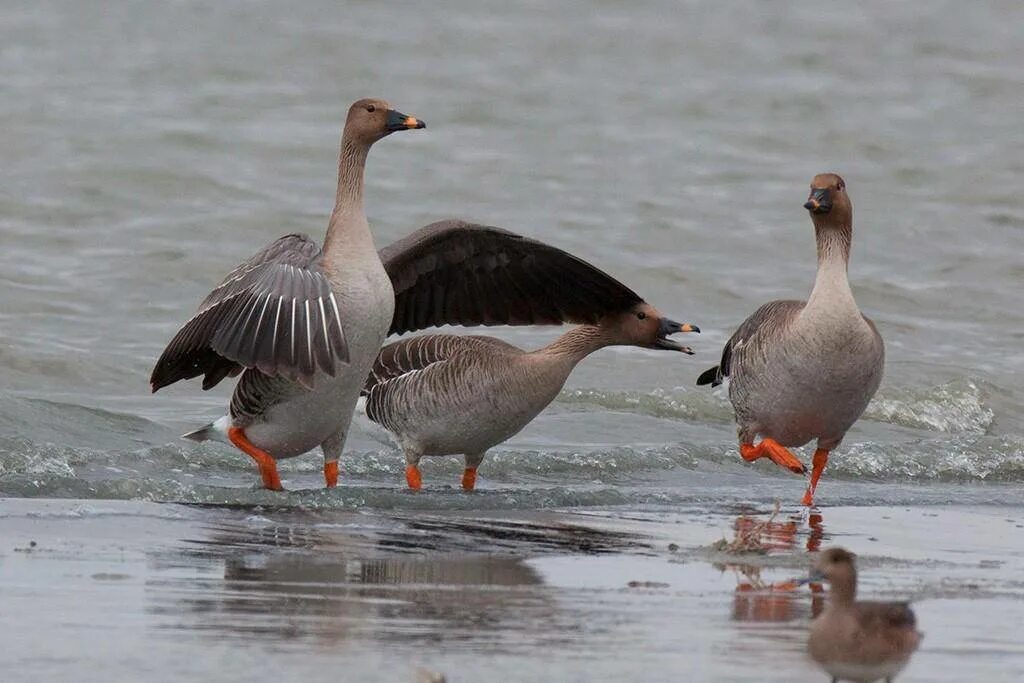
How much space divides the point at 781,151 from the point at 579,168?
3.25 meters

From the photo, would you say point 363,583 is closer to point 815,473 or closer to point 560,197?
point 815,473

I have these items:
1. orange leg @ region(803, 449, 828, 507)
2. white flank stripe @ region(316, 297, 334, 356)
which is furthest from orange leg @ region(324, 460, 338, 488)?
orange leg @ region(803, 449, 828, 507)

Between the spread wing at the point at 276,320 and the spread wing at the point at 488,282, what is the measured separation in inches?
49.1

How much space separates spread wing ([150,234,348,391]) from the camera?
857 centimetres

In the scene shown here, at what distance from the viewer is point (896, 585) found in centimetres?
674

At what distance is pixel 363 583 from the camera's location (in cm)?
648

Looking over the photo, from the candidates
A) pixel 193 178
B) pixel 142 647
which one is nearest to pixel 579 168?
pixel 193 178

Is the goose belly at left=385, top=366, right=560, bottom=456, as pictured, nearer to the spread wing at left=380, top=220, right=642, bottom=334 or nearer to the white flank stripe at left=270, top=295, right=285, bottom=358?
the spread wing at left=380, top=220, right=642, bottom=334

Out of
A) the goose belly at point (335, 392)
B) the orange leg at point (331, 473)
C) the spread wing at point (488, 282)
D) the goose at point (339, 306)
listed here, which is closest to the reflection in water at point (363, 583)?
the goose at point (339, 306)

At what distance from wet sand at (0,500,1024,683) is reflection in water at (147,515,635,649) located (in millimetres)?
15

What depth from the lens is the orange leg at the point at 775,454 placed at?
948 cm

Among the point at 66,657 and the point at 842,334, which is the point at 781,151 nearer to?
the point at 842,334

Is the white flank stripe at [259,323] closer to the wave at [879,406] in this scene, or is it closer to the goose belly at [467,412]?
the goose belly at [467,412]

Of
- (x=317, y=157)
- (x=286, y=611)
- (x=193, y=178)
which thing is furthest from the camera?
(x=317, y=157)
